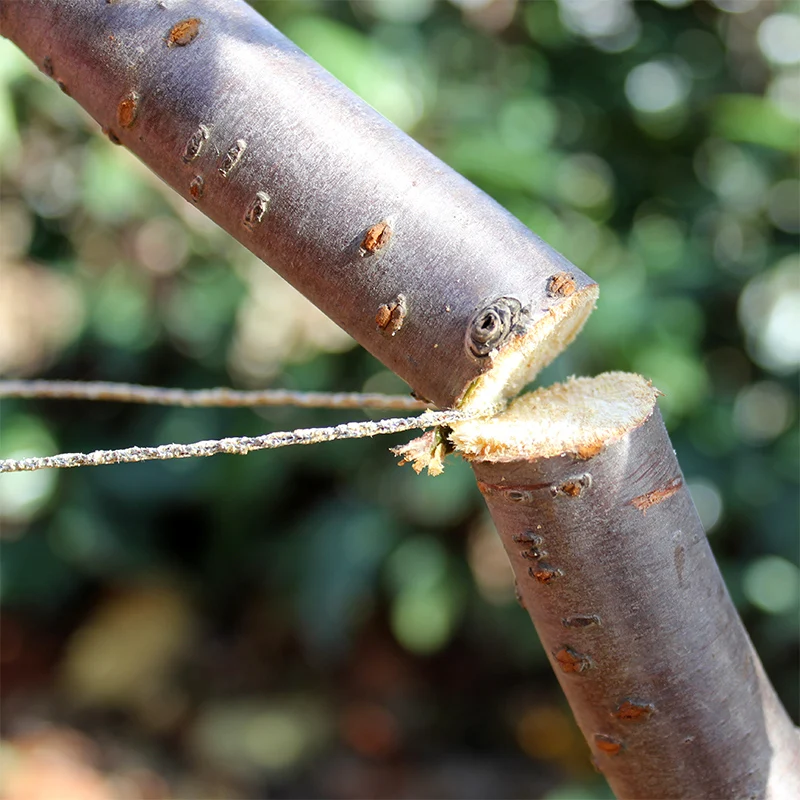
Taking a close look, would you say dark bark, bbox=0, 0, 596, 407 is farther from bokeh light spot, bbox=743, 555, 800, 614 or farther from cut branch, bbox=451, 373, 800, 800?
bokeh light spot, bbox=743, 555, 800, 614

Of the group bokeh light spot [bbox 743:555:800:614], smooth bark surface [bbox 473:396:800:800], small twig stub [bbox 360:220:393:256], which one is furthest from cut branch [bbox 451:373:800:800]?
bokeh light spot [bbox 743:555:800:614]

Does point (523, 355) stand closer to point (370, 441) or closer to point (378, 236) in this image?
point (378, 236)

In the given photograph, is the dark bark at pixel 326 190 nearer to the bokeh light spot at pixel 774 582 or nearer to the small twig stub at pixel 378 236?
the small twig stub at pixel 378 236

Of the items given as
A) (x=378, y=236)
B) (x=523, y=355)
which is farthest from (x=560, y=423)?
(x=378, y=236)

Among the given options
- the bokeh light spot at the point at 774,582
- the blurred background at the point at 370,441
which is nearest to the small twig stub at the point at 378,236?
the blurred background at the point at 370,441

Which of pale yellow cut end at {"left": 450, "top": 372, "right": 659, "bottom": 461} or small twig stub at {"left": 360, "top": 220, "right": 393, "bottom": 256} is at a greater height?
small twig stub at {"left": 360, "top": 220, "right": 393, "bottom": 256}

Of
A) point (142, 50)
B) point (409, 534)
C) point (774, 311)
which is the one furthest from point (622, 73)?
point (142, 50)
